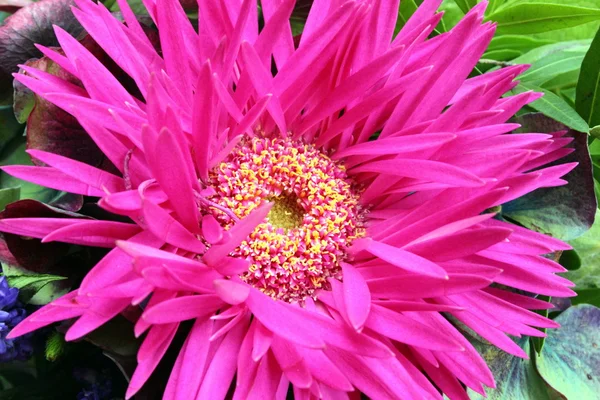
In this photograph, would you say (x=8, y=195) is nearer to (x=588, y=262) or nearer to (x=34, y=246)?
(x=34, y=246)

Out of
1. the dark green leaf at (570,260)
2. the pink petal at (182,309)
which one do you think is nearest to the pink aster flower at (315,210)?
the pink petal at (182,309)

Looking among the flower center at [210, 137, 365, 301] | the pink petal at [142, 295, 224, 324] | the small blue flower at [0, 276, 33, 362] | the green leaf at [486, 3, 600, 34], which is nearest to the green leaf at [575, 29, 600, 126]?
the green leaf at [486, 3, 600, 34]

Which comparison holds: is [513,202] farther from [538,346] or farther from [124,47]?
[124,47]

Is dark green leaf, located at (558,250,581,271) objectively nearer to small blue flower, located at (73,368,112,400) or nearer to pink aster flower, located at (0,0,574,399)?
pink aster flower, located at (0,0,574,399)

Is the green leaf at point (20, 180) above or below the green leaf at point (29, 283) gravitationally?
above

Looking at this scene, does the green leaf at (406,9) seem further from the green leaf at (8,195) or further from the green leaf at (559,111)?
the green leaf at (8,195)

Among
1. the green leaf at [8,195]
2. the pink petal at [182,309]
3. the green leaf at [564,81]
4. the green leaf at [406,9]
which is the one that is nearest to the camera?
the pink petal at [182,309]
